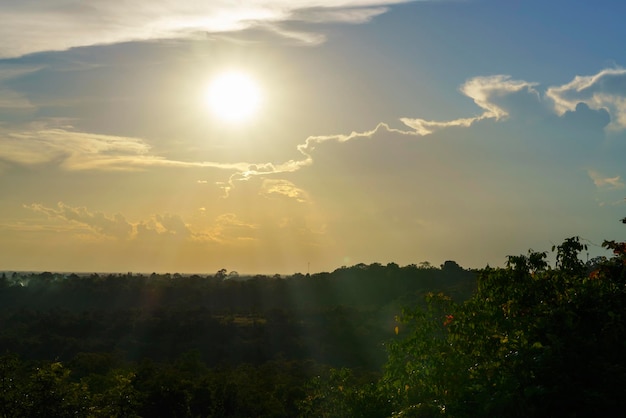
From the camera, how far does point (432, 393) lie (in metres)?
12.8

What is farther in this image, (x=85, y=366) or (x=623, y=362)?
(x=85, y=366)

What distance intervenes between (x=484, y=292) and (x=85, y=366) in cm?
4697

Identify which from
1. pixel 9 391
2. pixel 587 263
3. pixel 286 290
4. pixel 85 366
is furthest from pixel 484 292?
pixel 286 290

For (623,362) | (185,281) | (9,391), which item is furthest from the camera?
(185,281)

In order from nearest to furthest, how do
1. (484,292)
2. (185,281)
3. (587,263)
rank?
(484,292), (587,263), (185,281)

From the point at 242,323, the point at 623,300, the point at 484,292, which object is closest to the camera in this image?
the point at 623,300

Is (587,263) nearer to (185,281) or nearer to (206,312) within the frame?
(206,312)

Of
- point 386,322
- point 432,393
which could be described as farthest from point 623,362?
point 386,322

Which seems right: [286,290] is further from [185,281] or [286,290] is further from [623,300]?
[623,300]

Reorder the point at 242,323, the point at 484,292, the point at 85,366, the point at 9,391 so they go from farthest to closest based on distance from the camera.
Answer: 1. the point at 242,323
2. the point at 85,366
3. the point at 9,391
4. the point at 484,292

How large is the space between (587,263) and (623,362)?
5.76 meters

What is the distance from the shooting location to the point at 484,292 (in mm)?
15148

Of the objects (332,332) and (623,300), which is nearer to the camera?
(623,300)

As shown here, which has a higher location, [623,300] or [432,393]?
[623,300]
